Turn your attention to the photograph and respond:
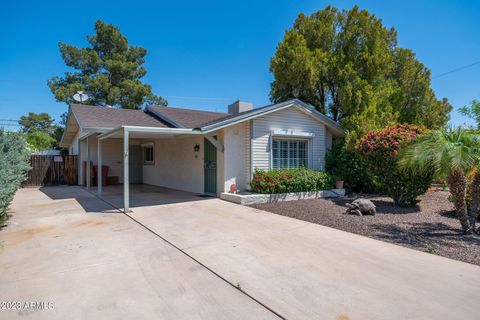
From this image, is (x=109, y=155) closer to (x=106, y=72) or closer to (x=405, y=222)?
(x=106, y=72)

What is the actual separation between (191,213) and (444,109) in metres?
17.3

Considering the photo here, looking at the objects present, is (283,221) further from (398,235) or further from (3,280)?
(3,280)

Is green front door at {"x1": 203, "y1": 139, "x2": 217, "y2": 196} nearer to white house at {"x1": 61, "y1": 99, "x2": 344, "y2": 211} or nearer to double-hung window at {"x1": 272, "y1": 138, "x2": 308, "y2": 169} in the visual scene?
white house at {"x1": 61, "y1": 99, "x2": 344, "y2": 211}

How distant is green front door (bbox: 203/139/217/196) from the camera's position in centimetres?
1057

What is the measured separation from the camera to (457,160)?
5.16 m

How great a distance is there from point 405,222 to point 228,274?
4.91m

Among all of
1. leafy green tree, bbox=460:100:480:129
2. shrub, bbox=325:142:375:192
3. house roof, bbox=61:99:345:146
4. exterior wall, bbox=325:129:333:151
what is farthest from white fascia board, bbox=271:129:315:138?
leafy green tree, bbox=460:100:480:129

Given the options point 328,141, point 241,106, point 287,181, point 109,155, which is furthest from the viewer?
point 241,106

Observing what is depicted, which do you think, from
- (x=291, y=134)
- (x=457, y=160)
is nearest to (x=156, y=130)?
(x=291, y=134)

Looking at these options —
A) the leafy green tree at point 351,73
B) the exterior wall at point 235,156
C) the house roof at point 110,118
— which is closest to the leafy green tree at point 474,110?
the leafy green tree at point 351,73

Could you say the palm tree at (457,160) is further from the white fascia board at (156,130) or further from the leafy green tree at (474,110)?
the white fascia board at (156,130)

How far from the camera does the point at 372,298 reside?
119 inches

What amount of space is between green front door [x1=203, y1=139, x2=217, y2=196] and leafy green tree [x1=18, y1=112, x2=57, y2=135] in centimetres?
3959

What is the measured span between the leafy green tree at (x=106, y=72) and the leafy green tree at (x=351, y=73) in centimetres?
1518
